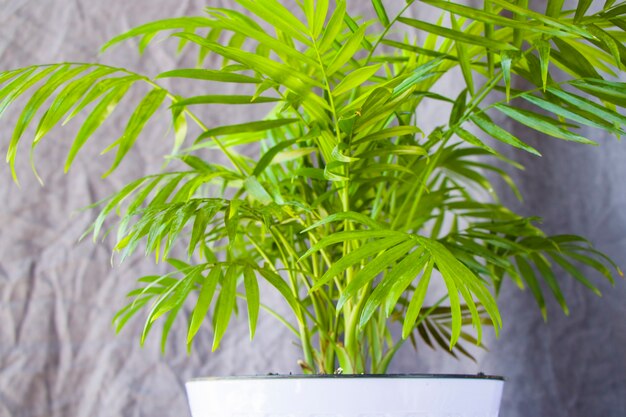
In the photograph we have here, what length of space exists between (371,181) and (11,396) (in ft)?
2.21

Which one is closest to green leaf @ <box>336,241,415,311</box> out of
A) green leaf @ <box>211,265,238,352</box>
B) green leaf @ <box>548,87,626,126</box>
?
green leaf @ <box>211,265,238,352</box>

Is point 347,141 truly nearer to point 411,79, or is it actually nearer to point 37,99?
point 411,79

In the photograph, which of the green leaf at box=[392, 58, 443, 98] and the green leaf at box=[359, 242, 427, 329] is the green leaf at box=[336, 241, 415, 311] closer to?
the green leaf at box=[359, 242, 427, 329]

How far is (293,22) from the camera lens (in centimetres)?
69

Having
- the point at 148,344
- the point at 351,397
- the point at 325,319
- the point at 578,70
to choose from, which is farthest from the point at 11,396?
the point at 578,70

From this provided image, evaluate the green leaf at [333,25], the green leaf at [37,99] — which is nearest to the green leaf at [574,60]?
the green leaf at [333,25]

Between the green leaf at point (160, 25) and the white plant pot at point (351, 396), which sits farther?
the green leaf at point (160, 25)

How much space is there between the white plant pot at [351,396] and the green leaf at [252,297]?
0.23 ft

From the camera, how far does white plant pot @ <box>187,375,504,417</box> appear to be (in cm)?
68

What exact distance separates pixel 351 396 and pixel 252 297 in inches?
5.0

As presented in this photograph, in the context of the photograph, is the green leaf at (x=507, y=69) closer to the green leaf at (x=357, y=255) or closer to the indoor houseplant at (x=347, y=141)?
the indoor houseplant at (x=347, y=141)

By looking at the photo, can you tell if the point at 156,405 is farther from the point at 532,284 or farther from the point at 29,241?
the point at 532,284

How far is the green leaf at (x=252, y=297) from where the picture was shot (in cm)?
67

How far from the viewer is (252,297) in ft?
2.28
